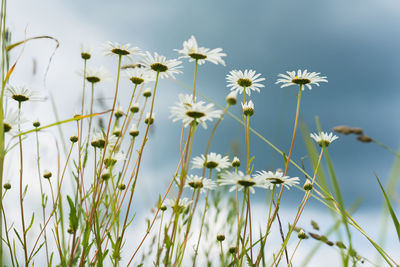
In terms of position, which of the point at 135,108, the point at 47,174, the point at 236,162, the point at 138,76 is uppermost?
the point at 138,76

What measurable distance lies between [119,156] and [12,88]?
550 mm

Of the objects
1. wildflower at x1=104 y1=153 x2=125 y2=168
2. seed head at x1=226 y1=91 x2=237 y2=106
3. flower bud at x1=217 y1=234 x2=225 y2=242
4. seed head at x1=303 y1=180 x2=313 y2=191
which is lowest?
flower bud at x1=217 y1=234 x2=225 y2=242

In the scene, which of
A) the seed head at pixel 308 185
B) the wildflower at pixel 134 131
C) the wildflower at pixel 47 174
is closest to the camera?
the seed head at pixel 308 185

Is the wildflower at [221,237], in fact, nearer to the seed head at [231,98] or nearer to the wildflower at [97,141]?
the wildflower at [97,141]

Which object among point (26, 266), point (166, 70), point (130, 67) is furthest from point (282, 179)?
point (26, 266)

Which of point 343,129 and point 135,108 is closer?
point 343,129

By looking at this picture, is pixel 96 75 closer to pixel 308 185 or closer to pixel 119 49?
pixel 119 49

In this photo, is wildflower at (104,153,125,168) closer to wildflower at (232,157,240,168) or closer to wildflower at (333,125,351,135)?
wildflower at (232,157,240,168)

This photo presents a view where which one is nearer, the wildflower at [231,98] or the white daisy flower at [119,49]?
the wildflower at [231,98]

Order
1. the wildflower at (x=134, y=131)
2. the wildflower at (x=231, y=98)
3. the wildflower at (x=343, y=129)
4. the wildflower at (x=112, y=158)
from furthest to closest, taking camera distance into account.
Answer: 1. the wildflower at (x=134, y=131)
2. the wildflower at (x=112, y=158)
3. the wildflower at (x=231, y=98)
4. the wildflower at (x=343, y=129)

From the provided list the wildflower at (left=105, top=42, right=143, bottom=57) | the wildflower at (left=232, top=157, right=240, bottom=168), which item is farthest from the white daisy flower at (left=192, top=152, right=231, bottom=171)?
the wildflower at (left=105, top=42, right=143, bottom=57)

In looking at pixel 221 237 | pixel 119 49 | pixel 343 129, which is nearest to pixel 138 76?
pixel 119 49

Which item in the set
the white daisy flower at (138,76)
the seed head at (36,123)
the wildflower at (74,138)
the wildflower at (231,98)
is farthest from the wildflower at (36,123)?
the wildflower at (231,98)

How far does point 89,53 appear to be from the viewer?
1.74 m
